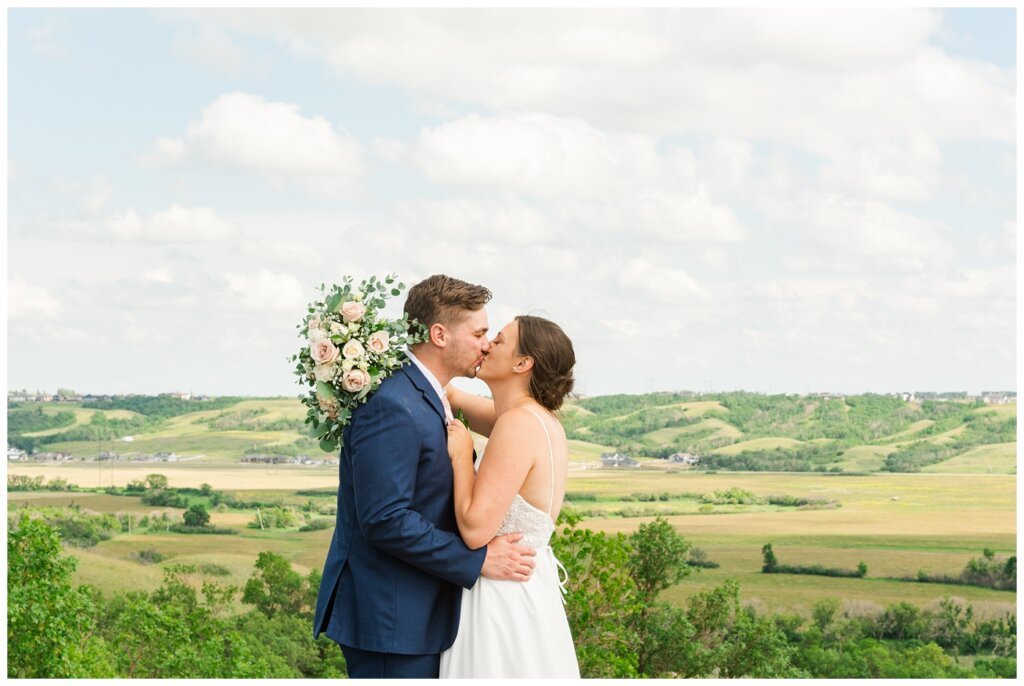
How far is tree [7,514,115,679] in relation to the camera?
7.21m

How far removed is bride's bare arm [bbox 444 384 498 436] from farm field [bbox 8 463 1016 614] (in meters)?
7.47

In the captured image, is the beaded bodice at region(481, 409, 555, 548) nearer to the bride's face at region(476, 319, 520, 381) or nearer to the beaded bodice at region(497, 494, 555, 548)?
the beaded bodice at region(497, 494, 555, 548)

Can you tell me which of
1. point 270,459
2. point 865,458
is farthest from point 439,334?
point 865,458

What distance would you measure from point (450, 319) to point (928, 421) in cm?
1114

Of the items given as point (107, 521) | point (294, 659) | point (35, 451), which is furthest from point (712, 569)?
point (35, 451)

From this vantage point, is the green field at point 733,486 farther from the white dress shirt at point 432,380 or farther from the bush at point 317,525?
the white dress shirt at point 432,380

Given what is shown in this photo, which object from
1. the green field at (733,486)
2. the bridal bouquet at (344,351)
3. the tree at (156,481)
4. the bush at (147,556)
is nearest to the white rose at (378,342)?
the bridal bouquet at (344,351)

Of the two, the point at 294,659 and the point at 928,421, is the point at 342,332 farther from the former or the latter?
the point at 928,421

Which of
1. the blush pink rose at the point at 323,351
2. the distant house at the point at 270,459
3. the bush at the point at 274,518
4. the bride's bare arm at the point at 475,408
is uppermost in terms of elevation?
the blush pink rose at the point at 323,351

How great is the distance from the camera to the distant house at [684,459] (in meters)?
12.8

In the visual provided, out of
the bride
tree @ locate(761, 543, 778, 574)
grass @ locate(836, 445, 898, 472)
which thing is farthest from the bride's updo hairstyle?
grass @ locate(836, 445, 898, 472)

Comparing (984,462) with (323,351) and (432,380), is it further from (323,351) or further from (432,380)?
(323,351)

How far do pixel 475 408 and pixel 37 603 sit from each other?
4941 millimetres

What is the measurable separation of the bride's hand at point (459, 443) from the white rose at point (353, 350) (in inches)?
15.1
